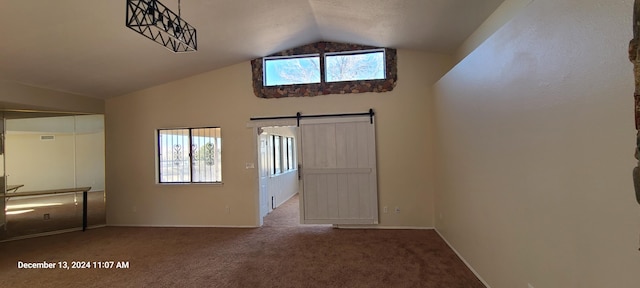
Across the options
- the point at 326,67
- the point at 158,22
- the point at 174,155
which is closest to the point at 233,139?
the point at 174,155

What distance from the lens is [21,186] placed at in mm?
5160

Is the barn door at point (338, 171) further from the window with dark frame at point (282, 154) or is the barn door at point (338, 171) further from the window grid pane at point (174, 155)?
the window grid pane at point (174, 155)

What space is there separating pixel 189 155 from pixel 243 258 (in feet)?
8.79

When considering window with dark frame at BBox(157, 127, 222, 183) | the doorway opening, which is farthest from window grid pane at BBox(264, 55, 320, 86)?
window with dark frame at BBox(157, 127, 222, 183)

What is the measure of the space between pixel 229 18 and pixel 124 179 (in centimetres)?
407

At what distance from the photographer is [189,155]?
570 centimetres

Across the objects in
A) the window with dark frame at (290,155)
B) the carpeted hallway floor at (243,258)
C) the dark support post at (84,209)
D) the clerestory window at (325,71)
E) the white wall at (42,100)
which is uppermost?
the clerestory window at (325,71)

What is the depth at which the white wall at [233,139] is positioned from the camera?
508cm

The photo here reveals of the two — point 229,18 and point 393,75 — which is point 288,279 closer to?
point 229,18

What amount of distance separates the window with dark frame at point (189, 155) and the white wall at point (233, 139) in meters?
0.14

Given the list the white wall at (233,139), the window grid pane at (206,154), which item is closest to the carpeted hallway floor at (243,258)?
the white wall at (233,139)

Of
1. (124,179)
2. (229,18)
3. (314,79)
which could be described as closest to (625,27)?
(229,18)

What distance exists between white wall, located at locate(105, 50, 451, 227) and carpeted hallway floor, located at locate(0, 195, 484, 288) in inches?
19.1

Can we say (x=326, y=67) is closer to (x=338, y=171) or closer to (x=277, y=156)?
(x=338, y=171)
